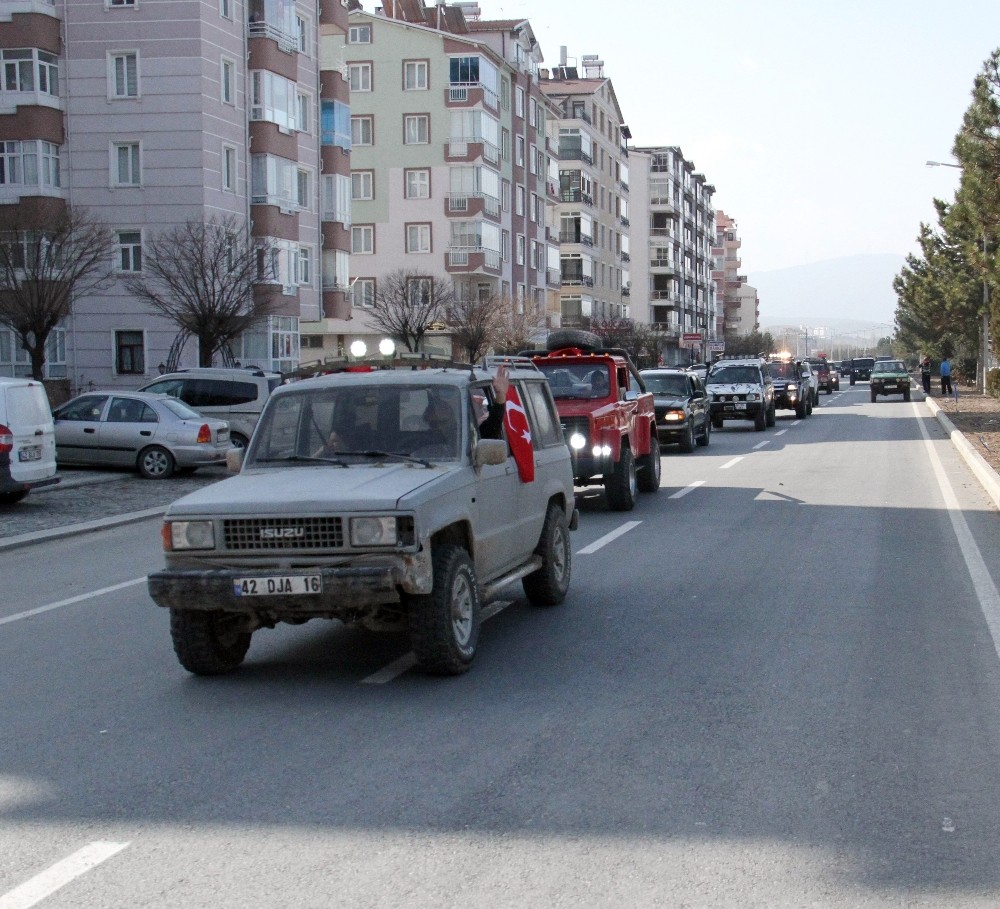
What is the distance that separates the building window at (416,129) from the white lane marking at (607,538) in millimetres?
53990

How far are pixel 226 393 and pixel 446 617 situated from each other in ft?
63.5

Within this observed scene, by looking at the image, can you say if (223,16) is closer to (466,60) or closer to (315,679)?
(466,60)

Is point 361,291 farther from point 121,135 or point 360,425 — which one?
point 360,425

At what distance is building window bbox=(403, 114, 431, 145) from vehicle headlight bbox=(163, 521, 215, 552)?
6131cm

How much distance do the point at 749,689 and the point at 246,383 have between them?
1992 centimetres

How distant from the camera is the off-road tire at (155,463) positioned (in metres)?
23.2

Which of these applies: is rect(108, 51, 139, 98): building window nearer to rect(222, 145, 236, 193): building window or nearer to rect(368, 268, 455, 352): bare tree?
rect(222, 145, 236, 193): building window

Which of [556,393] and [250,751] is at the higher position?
[556,393]

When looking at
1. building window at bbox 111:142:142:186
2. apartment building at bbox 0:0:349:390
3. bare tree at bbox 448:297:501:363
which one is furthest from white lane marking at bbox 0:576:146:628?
bare tree at bbox 448:297:501:363

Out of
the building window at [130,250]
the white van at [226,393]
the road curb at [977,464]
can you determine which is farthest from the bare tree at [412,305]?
the white van at [226,393]

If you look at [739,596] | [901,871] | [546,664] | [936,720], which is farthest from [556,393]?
[901,871]

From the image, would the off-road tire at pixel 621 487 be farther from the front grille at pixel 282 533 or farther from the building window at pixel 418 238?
the building window at pixel 418 238

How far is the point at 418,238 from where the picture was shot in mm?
66938

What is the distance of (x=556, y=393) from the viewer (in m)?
17.6
